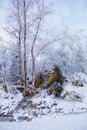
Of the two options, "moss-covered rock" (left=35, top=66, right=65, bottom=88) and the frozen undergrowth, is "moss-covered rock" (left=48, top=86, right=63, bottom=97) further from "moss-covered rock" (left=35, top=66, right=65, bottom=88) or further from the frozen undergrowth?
"moss-covered rock" (left=35, top=66, right=65, bottom=88)

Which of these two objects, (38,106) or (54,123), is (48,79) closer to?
(38,106)

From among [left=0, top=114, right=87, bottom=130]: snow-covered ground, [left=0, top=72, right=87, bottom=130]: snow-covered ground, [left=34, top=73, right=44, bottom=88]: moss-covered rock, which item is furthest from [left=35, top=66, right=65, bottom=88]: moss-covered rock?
[left=0, top=114, right=87, bottom=130]: snow-covered ground

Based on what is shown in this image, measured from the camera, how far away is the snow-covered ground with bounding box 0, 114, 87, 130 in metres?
9.64

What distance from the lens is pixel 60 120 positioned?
34.9ft

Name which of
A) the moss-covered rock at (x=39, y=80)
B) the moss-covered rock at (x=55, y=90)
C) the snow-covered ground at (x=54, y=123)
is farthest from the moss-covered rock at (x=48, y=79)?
the snow-covered ground at (x=54, y=123)

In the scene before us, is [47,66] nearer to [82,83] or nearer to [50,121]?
[82,83]

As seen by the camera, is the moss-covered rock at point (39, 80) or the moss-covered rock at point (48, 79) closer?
the moss-covered rock at point (48, 79)

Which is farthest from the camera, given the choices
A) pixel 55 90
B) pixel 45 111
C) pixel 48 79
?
pixel 48 79

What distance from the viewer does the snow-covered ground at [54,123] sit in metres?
9.64

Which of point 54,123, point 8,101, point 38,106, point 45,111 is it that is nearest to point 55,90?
point 38,106

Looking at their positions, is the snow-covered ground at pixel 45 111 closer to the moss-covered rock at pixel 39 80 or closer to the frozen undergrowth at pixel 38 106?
the frozen undergrowth at pixel 38 106

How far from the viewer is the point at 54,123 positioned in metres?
10.2

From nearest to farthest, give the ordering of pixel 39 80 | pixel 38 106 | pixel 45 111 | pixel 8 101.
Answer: pixel 45 111 < pixel 38 106 < pixel 8 101 < pixel 39 80

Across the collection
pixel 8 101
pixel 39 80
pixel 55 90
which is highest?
pixel 39 80
